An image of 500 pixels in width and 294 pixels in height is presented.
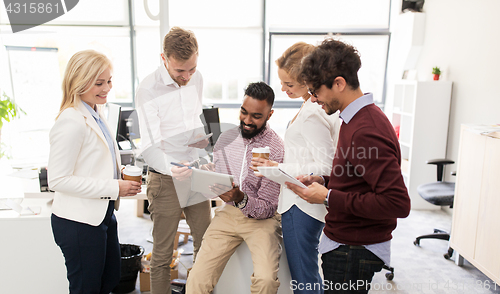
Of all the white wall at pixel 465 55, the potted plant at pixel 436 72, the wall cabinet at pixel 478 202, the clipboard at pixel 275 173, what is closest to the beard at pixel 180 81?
the clipboard at pixel 275 173

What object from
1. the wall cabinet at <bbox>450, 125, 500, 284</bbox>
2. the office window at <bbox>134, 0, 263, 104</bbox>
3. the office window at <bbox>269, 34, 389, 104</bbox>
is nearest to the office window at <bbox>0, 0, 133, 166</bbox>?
the office window at <bbox>134, 0, 263, 104</bbox>

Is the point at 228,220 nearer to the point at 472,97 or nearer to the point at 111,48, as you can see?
the point at 472,97

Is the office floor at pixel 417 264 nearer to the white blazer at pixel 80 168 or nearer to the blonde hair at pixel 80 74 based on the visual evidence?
the white blazer at pixel 80 168

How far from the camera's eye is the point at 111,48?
17.8ft

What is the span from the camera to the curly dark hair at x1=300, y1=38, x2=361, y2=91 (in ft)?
3.87

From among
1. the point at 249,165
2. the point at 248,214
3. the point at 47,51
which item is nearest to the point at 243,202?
the point at 248,214

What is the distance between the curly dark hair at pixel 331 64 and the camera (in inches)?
46.4

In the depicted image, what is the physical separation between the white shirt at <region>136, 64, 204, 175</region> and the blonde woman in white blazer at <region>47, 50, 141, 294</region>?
0.34 meters

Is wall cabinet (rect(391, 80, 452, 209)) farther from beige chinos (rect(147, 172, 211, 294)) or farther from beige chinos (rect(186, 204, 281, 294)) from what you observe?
Answer: beige chinos (rect(147, 172, 211, 294))

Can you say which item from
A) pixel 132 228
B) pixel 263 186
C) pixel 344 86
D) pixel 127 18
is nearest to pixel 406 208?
pixel 344 86

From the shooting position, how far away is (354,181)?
46.8 inches

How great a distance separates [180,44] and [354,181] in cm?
113

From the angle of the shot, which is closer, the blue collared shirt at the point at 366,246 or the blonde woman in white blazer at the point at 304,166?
the blue collared shirt at the point at 366,246

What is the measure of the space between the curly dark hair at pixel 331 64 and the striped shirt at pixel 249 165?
0.71 metres
